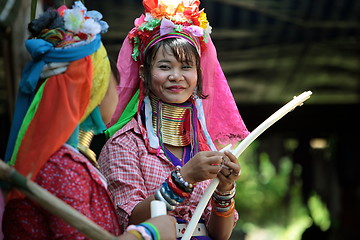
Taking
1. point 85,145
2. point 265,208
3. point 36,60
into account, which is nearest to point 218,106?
point 85,145

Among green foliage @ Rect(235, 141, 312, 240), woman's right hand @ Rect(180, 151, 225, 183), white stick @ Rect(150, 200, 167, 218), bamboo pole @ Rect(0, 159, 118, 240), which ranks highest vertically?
bamboo pole @ Rect(0, 159, 118, 240)

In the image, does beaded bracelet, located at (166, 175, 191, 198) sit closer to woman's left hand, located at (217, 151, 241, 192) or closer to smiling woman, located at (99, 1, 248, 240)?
smiling woman, located at (99, 1, 248, 240)

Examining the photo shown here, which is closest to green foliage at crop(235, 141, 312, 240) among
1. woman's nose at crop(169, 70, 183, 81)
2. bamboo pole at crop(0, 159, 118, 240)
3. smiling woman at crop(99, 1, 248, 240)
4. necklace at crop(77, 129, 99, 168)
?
smiling woman at crop(99, 1, 248, 240)

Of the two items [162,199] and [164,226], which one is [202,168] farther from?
[164,226]

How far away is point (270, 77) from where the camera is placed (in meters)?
6.86

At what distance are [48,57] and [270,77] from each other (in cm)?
490

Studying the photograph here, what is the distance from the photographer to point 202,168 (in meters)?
2.43

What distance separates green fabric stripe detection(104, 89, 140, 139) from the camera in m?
2.81

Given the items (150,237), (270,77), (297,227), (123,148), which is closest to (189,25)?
(123,148)

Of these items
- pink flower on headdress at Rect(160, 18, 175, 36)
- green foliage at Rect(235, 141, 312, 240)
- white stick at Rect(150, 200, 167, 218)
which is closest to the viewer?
white stick at Rect(150, 200, 167, 218)

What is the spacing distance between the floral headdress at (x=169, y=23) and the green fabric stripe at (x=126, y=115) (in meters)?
0.18

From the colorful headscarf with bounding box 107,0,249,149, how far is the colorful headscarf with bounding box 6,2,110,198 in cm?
57

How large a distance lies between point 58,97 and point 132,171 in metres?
0.61

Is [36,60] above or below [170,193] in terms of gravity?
above
